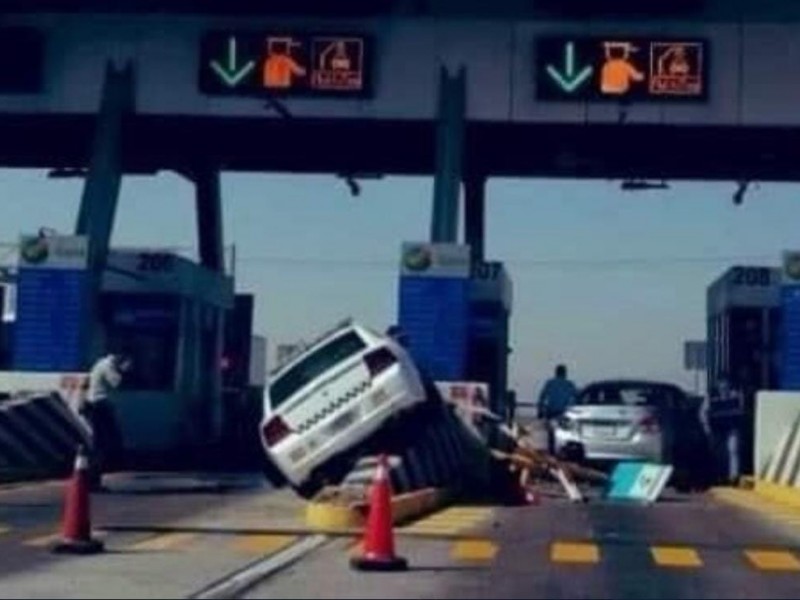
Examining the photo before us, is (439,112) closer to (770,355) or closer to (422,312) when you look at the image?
(422,312)

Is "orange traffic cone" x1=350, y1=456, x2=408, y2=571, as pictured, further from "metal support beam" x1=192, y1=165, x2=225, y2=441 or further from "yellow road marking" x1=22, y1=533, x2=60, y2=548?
"metal support beam" x1=192, y1=165, x2=225, y2=441

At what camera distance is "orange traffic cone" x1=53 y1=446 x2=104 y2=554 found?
624 inches

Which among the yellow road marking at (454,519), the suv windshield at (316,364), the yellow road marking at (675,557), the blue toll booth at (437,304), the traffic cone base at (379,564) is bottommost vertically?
the yellow road marking at (454,519)

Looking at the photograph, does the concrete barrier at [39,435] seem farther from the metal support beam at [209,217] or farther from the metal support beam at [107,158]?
the metal support beam at [209,217]

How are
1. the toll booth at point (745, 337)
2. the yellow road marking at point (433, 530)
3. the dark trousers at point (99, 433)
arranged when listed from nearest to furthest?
1. the yellow road marking at point (433, 530)
2. the dark trousers at point (99, 433)
3. the toll booth at point (745, 337)

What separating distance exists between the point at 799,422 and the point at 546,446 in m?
5.14

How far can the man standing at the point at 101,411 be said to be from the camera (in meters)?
25.7

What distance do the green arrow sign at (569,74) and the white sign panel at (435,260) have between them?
138 inches

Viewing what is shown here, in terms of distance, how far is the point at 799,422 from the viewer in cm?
2877

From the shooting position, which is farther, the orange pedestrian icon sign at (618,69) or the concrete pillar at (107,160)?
the concrete pillar at (107,160)

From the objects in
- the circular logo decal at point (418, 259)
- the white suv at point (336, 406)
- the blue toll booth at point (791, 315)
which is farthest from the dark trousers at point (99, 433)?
the blue toll booth at point (791, 315)

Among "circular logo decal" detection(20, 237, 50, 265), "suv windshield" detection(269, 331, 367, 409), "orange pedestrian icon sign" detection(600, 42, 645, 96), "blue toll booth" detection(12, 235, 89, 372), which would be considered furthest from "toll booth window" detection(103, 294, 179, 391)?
"suv windshield" detection(269, 331, 367, 409)

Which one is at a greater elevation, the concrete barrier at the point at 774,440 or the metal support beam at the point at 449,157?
the metal support beam at the point at 449,157

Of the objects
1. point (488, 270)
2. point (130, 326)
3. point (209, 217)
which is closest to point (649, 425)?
point (488, 270)
